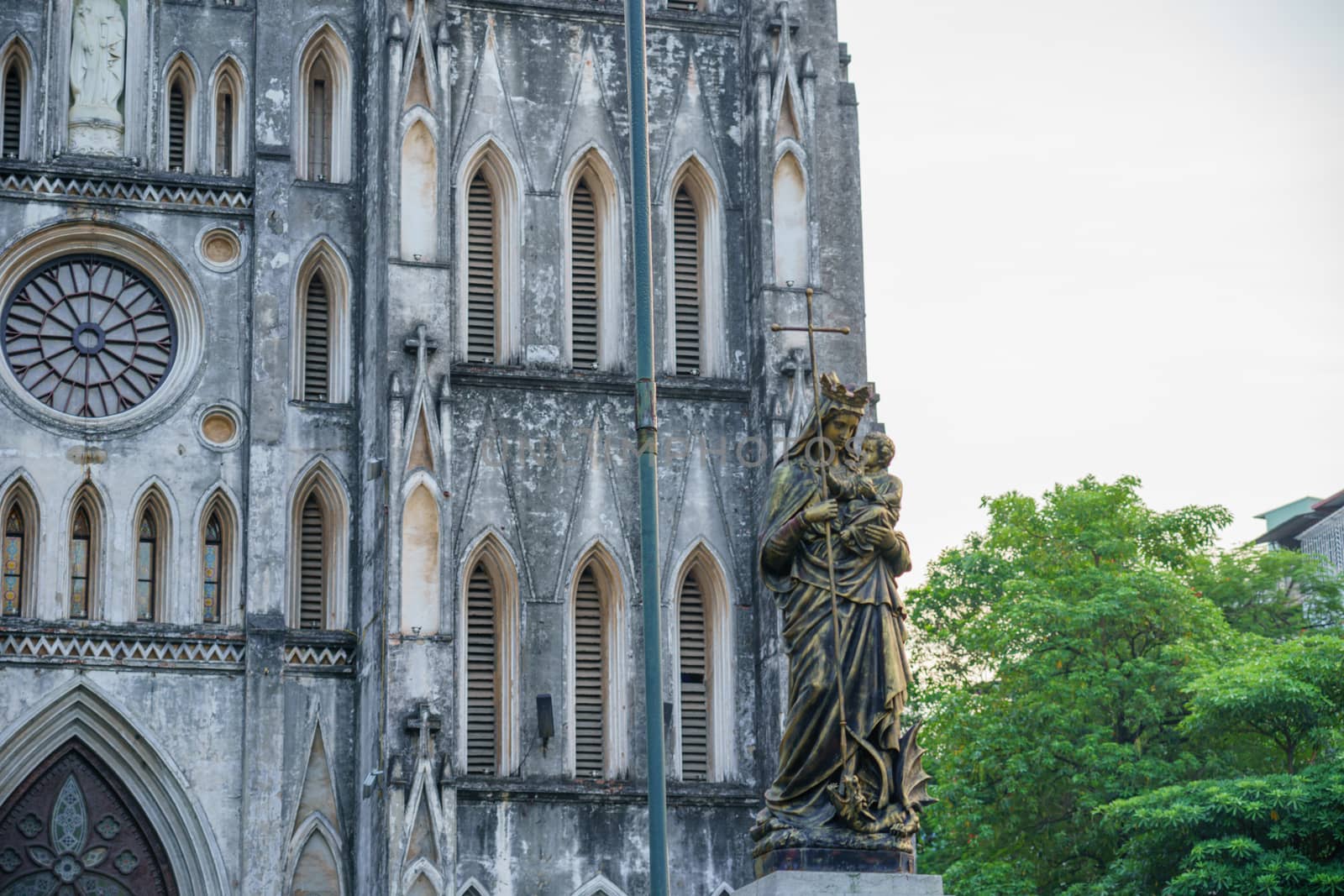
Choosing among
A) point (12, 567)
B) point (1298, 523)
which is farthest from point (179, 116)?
point (1298, 523)

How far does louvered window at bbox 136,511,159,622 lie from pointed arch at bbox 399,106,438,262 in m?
4.66

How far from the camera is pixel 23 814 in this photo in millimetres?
28922

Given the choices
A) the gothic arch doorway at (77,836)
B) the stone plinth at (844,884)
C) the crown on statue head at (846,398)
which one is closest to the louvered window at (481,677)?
the gothic arch doorway at (77,836)

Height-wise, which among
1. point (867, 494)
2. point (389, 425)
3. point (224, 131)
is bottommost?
point (867, 494)

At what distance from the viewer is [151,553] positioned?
30.1 metres

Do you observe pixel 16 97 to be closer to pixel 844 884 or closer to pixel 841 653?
pixel 841 653

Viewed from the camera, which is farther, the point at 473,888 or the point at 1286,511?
the point at 1286,511

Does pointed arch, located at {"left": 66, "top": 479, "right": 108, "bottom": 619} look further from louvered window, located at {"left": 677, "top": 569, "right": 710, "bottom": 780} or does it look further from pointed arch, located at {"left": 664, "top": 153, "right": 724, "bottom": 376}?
pointed arch, located at {"left": 664, "top": 153, "right": 724, "bottom": 376}

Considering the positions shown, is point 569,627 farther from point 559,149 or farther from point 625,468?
point 559,149

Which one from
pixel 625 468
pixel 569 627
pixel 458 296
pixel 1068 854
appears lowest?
pixel 1068 854

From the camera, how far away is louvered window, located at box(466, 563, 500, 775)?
29.8 meters

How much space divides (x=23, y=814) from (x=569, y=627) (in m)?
6.96

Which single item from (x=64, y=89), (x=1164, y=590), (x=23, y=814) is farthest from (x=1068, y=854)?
(x=64, y=89)

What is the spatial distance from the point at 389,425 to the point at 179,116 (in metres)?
5.57
